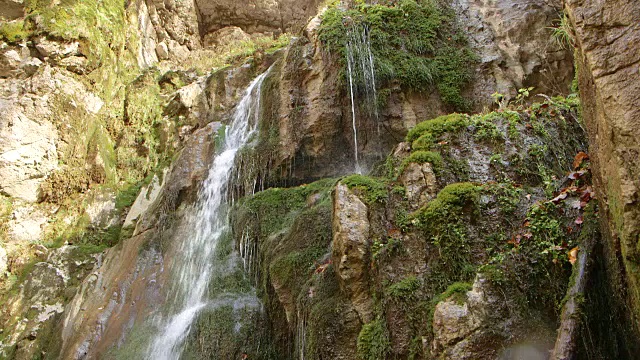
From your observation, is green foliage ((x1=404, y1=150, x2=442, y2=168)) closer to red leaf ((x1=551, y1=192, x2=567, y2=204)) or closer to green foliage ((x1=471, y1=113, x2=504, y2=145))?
green foliage ((x1=471, y1=113, x2=504, y2=145))

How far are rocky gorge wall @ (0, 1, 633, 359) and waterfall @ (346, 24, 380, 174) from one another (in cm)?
22

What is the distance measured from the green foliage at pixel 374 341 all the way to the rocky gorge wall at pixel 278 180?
2 cm

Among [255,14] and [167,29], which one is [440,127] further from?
[167,29]

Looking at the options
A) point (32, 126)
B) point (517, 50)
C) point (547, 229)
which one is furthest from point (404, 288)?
point (32, 126)

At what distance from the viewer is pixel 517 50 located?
10.5m

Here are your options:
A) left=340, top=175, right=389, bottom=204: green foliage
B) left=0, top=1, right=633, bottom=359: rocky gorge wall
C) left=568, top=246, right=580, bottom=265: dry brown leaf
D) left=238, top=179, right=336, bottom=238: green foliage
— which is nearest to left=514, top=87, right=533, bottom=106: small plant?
left=0, top=1, right=633, bottom=359: rocky gorge wall

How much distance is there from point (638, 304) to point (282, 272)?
14.3 ft

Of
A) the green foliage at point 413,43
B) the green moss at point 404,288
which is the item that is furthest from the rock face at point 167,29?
the green moss at point 404,288

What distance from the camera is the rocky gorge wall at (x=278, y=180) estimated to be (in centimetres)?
495

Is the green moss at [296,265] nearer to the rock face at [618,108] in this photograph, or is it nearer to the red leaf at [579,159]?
the red leaf at [579,159]

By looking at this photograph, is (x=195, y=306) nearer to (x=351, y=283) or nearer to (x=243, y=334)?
(x=243, y=334)

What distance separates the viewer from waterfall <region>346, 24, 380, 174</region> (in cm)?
978

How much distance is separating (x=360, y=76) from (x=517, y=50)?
3.61 m

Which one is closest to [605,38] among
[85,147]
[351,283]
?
[351,283]
